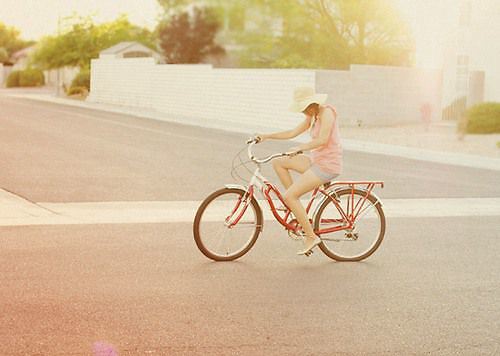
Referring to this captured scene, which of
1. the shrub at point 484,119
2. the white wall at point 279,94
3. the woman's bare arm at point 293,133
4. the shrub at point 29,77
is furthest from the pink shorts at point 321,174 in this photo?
the shrub at point 29,77

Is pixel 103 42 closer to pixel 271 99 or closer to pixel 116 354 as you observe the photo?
pixel 271 99

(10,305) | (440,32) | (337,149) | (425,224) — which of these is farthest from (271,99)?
(10,305)

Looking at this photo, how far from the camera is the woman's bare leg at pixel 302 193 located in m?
9.15

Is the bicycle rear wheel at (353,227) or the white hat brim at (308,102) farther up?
the white hat brim at (308,102)

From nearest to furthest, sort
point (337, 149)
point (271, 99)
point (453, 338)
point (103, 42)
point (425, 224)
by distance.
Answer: point (453, 338), point (337, 149), point (425, 224), point (271, 99), point (103, 42)

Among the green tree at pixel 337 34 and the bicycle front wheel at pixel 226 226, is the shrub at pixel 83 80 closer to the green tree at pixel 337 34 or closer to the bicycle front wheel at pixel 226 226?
the green tree at pixel 337 34

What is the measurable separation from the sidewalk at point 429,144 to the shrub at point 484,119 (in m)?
0.51

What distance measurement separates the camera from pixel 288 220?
31.2ft

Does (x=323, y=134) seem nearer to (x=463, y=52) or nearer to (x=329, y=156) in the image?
(x=329, y=156)

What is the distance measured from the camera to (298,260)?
941cm

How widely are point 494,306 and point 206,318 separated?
233cm

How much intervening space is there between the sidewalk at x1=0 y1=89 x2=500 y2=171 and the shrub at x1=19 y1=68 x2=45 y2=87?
1882 inches

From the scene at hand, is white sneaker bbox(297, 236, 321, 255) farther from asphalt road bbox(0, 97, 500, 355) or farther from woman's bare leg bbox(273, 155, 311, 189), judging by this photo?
woman's bare leg bbox(273, 155, 311, 189)

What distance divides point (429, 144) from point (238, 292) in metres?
19.6
